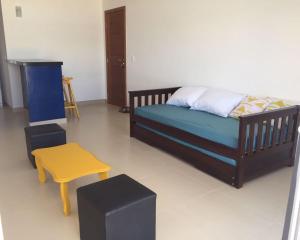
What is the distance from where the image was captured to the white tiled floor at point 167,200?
75.6 inches

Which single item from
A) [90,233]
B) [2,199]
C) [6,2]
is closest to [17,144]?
[2,199]

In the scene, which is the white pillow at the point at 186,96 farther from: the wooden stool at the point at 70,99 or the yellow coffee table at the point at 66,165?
the wooden stool at the point at 70,99

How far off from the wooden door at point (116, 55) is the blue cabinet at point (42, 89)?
1.58 meters

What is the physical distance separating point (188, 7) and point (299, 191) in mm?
3711

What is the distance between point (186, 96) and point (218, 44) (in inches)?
31.6

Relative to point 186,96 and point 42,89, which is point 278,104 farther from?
point 42,89

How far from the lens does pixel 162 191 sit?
2.46 m

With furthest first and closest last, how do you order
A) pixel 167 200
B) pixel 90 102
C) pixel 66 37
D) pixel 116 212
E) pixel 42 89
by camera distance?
pixel 90 102
pixel 66 37
pixel 42 89
pixel 167 200
pixel 116 212

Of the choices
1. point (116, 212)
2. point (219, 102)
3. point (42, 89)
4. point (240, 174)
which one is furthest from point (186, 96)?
point (116, 212)

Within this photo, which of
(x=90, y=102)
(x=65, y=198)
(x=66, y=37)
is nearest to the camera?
(x=65, y=198)

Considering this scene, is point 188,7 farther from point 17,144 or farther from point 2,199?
point 2,199

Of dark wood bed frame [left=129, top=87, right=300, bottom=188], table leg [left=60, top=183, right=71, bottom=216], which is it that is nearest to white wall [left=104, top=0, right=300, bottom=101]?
dark wood bed frame [left=129, top=87, right=300, bottom=188]

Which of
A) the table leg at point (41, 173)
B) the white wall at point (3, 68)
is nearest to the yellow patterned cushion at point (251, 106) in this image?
the table leg at point (41, 173)

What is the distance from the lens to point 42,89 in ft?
14.2
